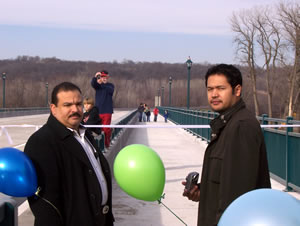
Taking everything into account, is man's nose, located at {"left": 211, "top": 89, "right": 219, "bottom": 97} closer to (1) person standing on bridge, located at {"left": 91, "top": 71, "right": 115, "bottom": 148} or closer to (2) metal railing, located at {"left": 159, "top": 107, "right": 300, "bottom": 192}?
(2) metal railing, located at {"left": 159, "top": 107, "right": 300, "bottom": 192}

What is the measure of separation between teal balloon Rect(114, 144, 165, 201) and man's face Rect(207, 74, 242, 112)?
0.87 m

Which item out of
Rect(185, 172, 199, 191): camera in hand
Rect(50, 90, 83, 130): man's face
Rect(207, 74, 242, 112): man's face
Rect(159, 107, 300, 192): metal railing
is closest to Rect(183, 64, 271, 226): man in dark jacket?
Rect(207, 74, 242, 112): man's face

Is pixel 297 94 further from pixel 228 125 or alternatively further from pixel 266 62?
pixel 228 125

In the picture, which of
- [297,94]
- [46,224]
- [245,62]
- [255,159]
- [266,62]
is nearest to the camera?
[255,159]

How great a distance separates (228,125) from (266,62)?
5080 cm

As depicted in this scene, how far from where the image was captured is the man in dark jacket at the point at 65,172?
3096 mm

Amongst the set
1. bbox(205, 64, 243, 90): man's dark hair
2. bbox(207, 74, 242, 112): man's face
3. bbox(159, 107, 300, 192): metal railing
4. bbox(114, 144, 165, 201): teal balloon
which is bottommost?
bbox(159, 107, 300, 192): metal railing

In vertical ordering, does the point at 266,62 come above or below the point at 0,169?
above

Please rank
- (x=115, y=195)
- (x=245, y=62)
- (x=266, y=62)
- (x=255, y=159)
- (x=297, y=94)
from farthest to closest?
(x=245, y=62)
(x=266, y=62)
(x=297, y=94)
(x=115, y=195)
(x=255, y=159)

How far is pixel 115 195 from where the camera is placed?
28.1ft

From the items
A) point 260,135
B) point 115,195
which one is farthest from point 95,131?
point 260,135

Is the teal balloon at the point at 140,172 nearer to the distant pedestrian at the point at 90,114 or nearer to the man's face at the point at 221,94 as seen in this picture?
the man's face at the point at 221,94

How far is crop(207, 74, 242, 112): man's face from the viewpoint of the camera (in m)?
3.15

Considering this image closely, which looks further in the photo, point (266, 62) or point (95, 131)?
point (266, 62)
